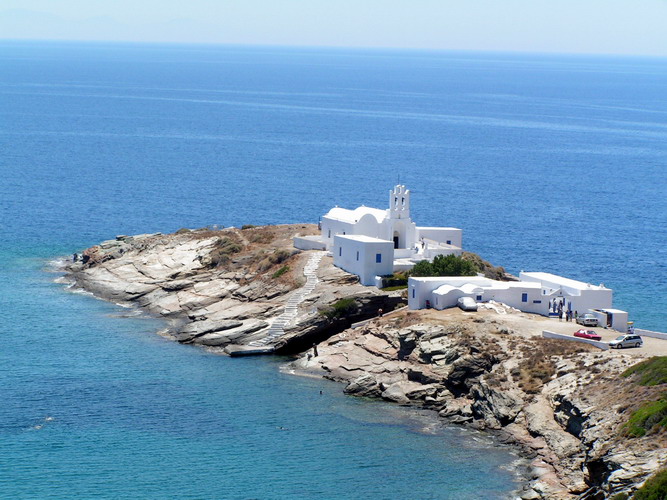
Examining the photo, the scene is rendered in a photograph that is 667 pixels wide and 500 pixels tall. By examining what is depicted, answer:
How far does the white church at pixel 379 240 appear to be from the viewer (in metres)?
84.4

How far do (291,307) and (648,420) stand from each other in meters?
33.3

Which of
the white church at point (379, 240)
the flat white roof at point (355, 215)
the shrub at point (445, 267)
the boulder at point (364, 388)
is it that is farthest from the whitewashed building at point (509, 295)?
the flat white roof at point (355, 215)

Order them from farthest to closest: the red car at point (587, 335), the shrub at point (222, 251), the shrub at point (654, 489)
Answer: the shrub at point (222, 251) → the red car at point (587, 335) → the shrub at point (654, 489)

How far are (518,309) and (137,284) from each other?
108 feet

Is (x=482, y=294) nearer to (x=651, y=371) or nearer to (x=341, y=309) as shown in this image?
(x=341, y=309)

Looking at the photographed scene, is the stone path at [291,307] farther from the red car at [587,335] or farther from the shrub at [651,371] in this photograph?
the shrub at [651,371]

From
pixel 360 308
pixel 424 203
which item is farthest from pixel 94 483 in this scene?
pixel 424 203

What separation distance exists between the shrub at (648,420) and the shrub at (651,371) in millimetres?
2397

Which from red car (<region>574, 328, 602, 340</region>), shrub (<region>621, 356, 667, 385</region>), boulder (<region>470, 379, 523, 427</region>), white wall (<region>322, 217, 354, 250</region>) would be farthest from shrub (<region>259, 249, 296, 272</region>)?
shrub (<region>621, 356, 667, 385</region>)

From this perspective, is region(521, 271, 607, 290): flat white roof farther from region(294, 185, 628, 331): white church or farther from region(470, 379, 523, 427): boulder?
region(470, 379, 523, 427): boulder

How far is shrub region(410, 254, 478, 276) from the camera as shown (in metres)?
82.4

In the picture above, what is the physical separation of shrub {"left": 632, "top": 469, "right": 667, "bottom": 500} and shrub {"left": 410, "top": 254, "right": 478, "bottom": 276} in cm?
3305

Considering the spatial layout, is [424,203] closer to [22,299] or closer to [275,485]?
[22,299]

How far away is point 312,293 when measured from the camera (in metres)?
84.2
